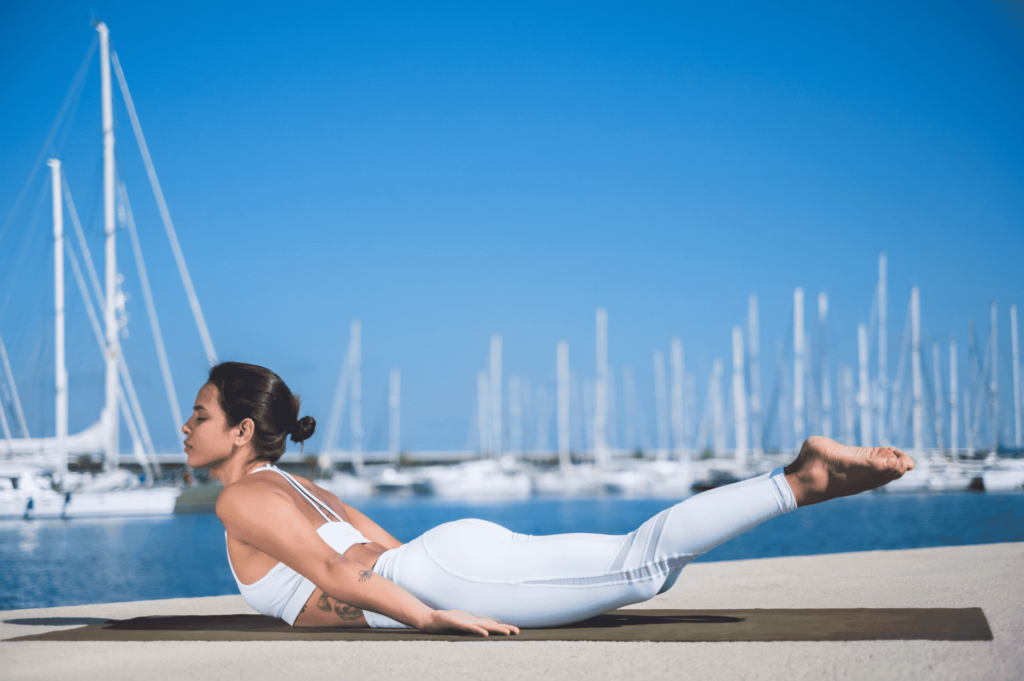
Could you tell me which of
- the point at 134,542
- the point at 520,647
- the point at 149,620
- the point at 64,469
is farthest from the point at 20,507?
the point at 520,647

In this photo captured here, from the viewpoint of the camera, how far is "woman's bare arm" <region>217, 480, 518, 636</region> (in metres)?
3.06

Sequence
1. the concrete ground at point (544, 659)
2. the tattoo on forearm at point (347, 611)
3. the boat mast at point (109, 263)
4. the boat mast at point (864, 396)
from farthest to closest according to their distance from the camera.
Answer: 1. the boat mast at point (864, 396)
2. the boat mast at point (109, 263)
3. the tattoo on forearm at point (347, 611)
4. the concrete ground at point (544, 659)

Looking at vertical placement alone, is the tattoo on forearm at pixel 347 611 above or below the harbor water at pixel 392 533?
above

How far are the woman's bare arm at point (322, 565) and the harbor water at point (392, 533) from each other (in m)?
14.2

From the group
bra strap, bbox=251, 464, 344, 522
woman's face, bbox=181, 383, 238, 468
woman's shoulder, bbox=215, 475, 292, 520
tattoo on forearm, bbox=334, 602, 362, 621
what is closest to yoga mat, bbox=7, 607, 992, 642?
tattoo on forearm, bbox=334, 602, 362, 621

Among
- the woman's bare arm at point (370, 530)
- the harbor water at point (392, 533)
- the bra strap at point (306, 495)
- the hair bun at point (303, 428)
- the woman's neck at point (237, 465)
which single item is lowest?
the harbor water at point (392, 533)

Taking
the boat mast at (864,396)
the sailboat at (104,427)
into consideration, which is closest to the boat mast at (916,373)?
the boat mast at (864,396)

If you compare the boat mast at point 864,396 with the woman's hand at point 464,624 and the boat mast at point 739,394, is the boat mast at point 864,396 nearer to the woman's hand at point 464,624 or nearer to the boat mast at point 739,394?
the boat mast at point 739,394

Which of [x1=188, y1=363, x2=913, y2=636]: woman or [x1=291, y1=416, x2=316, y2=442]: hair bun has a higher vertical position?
[x1=291, y1=416, x2=316, y2=442]: hair bun

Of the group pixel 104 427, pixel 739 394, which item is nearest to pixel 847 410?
pixel 739 394

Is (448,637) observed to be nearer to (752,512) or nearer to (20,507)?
(752,512)

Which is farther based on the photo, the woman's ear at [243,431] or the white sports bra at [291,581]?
the woman's ear at [243,431]

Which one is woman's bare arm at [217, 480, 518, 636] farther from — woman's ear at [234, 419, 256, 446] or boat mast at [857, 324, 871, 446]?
boat mast at [857, 324, 871, 446]

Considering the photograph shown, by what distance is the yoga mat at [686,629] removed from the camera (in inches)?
124
